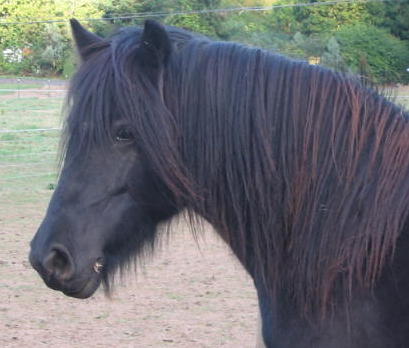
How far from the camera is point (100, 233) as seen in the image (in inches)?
85.1

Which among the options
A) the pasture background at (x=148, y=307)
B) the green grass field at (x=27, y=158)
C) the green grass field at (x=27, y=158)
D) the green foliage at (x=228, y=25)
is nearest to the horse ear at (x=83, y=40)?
the pasture background at (x=148, y=307)

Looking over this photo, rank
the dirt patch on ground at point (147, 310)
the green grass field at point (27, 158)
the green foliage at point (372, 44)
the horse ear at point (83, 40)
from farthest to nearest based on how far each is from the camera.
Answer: the green grass field at point (27, 158), the green foliage at point (372, 44), the dirt patch on ground at point (147, 310), the horse ear at point (83, 40)

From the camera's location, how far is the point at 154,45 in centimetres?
216

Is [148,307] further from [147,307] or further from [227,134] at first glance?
[227,134]

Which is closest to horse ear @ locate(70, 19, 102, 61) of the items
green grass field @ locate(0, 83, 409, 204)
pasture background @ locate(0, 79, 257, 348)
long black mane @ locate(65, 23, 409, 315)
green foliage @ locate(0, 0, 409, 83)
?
long black mane @ locate(65, 23, 409, 315)

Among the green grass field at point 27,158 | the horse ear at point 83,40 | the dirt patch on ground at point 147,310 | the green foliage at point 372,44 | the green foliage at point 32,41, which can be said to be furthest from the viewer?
the green foliage at point 32,41

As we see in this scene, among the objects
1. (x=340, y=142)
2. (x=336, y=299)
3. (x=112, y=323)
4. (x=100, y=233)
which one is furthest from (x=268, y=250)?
(x=112, y=323)

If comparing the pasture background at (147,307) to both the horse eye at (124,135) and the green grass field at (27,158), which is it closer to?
the horse eye at (124,135)

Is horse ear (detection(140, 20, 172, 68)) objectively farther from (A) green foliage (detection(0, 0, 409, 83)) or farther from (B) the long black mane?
(A) green foliage (detection(0, 0, 409, 83))

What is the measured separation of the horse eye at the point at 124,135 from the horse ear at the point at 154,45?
0.25m

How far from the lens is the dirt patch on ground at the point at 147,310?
5164 mm

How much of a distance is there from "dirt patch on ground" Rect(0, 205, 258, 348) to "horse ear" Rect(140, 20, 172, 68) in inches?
107

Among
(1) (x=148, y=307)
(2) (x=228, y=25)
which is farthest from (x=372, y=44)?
(1) (x=148, y=307)

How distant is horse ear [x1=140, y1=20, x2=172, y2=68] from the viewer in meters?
2.10
